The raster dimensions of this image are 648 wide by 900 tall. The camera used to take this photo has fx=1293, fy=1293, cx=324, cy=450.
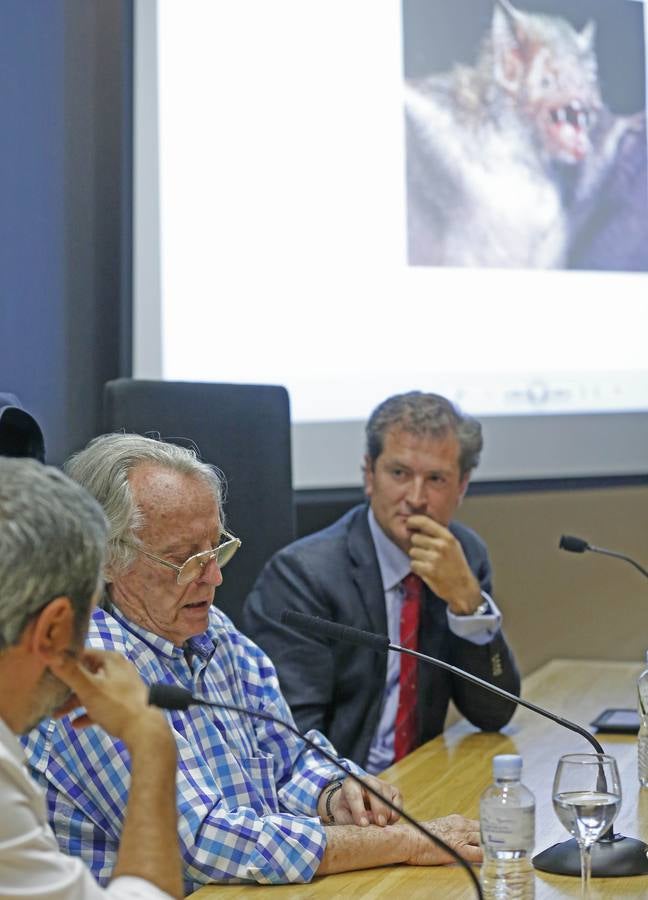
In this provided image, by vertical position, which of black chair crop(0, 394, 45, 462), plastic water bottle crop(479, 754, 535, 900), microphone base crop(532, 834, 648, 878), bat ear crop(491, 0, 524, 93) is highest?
bat ear crop(491, 0, 524, 93)

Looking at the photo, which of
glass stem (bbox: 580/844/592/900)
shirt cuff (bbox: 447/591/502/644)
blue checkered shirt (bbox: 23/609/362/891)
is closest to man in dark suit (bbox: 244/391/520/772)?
shirt cuff (bbox: 447/591/502/644)

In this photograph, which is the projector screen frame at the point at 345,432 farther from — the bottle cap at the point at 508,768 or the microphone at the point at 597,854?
the bottle cap at the point at 508,768

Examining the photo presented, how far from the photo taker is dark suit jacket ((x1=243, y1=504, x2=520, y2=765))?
244 cm

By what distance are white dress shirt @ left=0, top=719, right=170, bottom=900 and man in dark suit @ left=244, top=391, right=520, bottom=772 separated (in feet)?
4.34

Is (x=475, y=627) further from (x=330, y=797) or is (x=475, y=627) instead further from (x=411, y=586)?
(x=330, y=797)

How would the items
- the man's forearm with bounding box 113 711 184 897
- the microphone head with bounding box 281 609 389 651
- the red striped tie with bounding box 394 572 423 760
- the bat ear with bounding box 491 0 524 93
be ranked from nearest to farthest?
1. the man's forearm with bounding box 113 711 184 897
2. the microphone head with bounding box 281 609 389 651
3. the red striped tie with bounding box 394 572 423 760
4. the bat ear with bounding box 491 0 524 93

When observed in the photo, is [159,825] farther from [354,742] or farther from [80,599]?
[354,742]

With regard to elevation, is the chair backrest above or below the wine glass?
above

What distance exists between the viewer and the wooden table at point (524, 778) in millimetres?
1467

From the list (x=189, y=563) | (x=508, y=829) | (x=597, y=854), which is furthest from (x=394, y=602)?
(x=508, y=829)

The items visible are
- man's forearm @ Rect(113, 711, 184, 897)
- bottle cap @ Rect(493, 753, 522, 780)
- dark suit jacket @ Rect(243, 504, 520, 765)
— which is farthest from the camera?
dark suit jacket @ Rect(243, 504, 520, 765)

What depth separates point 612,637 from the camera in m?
3.85

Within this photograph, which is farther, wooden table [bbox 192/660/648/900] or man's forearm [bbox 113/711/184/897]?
wooden table [bbox 192/660/648/900]

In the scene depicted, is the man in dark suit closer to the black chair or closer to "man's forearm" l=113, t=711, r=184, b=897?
the black chair
